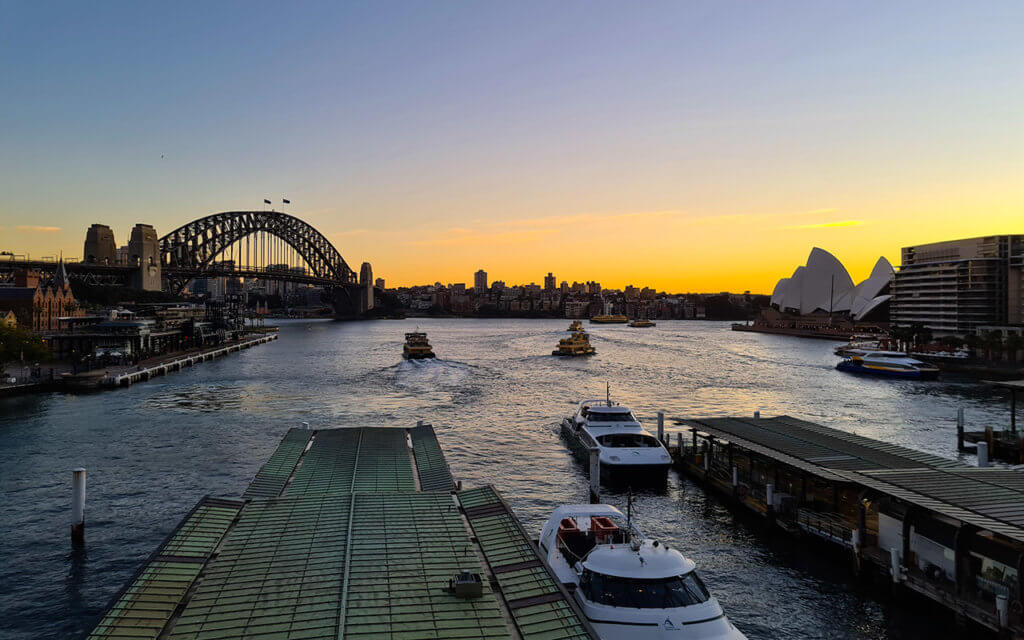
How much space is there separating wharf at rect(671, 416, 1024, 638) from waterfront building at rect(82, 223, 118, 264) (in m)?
136

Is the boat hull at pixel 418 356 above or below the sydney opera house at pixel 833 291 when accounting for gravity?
below

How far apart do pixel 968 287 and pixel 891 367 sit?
4282cm

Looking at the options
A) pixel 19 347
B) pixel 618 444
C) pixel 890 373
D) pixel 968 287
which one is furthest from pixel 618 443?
pixel 968 287

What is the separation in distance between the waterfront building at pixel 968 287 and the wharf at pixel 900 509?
280ft

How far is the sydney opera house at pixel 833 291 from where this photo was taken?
151250 millimetres

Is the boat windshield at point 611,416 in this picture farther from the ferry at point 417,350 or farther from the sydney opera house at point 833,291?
the sydney opera house at point 833,291

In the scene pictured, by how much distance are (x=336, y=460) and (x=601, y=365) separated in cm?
5729

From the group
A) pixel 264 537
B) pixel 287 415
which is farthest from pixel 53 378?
pixel 264 537

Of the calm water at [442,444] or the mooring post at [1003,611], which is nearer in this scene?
the mooring post at [1003,611]

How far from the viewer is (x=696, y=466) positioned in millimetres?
25094

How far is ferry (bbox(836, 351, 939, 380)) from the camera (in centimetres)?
6425

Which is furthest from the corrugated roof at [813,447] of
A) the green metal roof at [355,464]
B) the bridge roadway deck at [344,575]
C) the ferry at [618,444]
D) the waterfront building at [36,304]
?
the waterfront building at [36,304]

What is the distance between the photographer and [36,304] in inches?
3004

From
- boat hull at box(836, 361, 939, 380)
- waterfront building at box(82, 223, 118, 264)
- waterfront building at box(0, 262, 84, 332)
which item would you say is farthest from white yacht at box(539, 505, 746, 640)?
waterfront building at box(82, 223, 118, 264)
